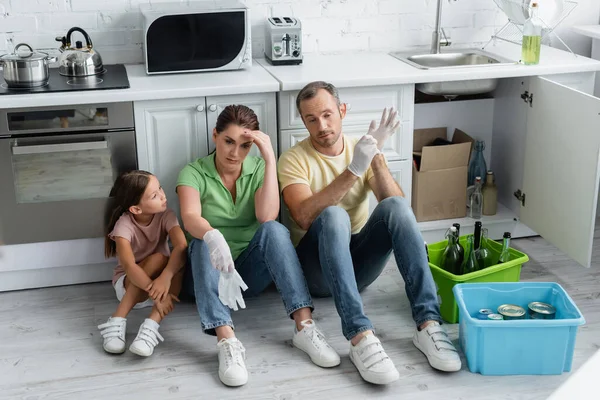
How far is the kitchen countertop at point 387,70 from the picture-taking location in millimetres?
3102

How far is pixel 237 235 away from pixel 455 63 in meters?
1.38

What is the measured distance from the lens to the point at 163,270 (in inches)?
111

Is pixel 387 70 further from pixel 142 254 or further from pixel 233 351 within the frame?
pixel 233 351

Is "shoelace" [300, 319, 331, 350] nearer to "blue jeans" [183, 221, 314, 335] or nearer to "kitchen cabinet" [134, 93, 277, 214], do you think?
"blue jeans" [183, 221, 314, 335]

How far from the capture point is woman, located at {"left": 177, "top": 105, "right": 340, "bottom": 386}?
8.49ft

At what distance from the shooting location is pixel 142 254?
291 centimetres

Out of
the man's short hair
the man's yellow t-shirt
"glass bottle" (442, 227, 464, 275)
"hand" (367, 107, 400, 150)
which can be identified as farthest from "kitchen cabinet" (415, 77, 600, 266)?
the man's short hair

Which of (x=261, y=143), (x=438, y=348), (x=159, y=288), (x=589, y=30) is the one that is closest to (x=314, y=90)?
(x=261, y=143)

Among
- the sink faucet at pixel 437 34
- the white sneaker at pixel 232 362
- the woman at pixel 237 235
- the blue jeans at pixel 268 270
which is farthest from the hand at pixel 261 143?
the sink faucet at pixel 437 34

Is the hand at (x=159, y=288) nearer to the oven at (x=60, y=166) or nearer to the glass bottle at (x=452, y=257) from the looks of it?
the oven at (x=60, y=166)

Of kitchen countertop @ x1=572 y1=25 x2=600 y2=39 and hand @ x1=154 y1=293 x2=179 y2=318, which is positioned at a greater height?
kitchen countertop @ x1=572 y1=25 x2=600 y2=39

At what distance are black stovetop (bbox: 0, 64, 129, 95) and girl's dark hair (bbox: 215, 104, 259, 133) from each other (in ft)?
1.38

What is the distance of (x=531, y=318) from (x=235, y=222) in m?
1.03

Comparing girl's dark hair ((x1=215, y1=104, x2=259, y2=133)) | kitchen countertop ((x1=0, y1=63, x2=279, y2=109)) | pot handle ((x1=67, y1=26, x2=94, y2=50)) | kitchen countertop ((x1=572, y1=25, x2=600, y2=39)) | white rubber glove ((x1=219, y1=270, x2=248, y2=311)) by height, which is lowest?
white rubber glove ((x1=219, y1=270, x2=248, y2=311))
